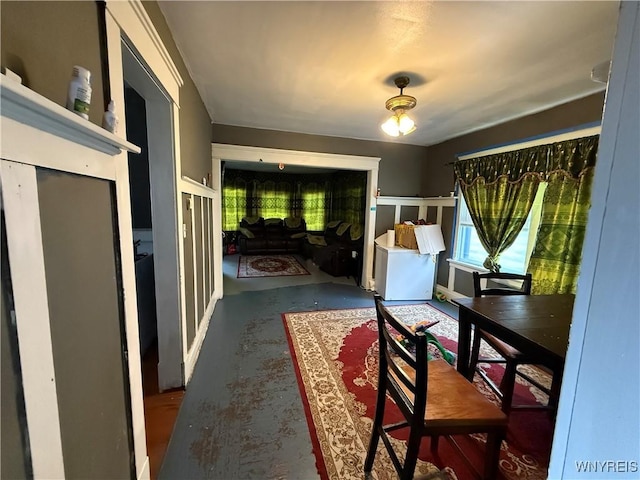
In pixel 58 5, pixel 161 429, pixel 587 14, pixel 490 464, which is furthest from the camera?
pixel 161 429

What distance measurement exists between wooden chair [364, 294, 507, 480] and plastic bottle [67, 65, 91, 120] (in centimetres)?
119

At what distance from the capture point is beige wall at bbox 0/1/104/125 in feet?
1.88

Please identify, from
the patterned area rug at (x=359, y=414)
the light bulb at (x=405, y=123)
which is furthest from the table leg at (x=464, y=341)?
the light bulb at (x=405, y=123)

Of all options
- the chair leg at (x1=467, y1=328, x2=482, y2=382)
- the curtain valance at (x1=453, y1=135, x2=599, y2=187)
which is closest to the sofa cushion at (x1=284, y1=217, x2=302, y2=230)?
the curtain valance at (x1=453, y1=135, x2=599, y2=187)

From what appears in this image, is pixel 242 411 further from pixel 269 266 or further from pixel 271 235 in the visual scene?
pixel 271 235

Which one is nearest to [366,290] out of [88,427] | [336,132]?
[336,132]

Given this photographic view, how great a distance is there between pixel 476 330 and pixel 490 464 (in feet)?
2.71

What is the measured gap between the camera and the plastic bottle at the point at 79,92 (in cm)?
69

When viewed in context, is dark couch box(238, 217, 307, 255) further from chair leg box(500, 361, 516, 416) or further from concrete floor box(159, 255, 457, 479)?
chair leg box(500, 361, 516, 416)

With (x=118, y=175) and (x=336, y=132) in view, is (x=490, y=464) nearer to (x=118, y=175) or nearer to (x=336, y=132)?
(x=118, y=175)

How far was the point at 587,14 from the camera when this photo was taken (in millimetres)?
1415

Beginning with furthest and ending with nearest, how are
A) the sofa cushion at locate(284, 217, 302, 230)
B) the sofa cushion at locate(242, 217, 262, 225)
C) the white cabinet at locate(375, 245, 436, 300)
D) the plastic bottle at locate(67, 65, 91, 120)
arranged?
the sofa cushion at locate(284, 217, 302, 230), the sofa cushion at locate(242, 217, 262, 225), the white cabinet at locate(375, 245, 436, 300), the plastic bottle at locate(67, 65, 91, 120)

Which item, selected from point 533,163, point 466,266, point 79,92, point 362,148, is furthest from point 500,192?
point 79,92

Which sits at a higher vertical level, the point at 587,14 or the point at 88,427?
the point at 587,14
